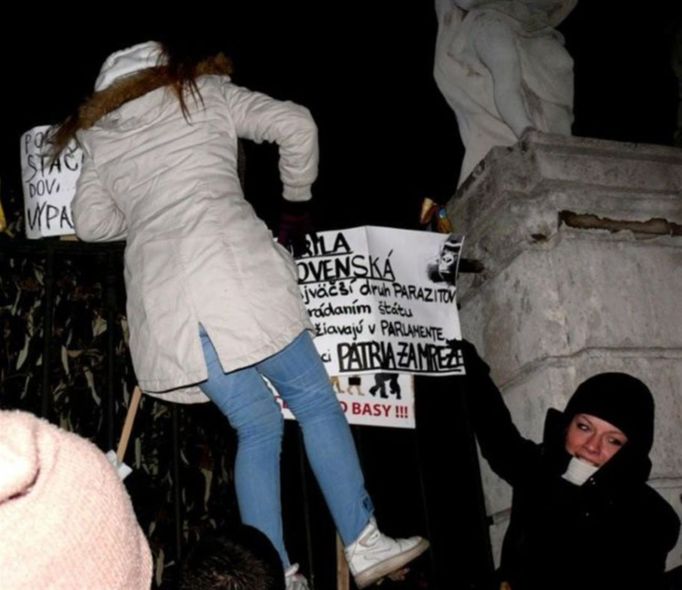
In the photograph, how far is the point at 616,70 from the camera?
6844 millimetres

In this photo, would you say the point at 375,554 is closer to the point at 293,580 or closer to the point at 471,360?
the point at 293,580

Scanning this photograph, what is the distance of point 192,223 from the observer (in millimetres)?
2615

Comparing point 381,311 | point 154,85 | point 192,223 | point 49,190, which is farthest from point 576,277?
point 49,190

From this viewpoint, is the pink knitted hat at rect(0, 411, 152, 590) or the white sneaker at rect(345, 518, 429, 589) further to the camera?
the white sneaker at rect(345, 518, 429, 589)

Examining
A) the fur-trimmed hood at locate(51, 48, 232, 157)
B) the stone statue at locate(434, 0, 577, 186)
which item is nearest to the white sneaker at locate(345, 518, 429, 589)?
the fur-trimmed hood at locate(51, 48, 232, 157)

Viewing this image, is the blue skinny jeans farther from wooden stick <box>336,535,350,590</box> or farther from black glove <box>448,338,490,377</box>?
black glove <box>448,338,490,377</box>

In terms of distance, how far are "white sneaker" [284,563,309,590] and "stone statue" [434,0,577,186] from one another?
259 centimetres

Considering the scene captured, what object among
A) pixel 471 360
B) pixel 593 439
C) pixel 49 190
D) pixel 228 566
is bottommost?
pixel 593 439

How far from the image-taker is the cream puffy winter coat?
253 centimetres

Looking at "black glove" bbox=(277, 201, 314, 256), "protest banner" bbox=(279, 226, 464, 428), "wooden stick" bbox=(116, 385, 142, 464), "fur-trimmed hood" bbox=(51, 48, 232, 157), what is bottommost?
"wooden stick" bbox=(116, 385, 142, 464)

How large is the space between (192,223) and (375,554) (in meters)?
1.33

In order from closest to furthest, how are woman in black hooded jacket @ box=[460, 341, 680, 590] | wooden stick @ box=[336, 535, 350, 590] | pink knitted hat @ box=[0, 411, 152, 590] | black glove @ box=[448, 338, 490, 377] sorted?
A: pink knitted hat @ box=[0, 411, 152, 590]
woman in black hooded jacket @ box=[460, 341, 680, 590]
wooden stick @ box=[336, 535, 350, 590]
black glove @ box=[448, 338, 490, 377]

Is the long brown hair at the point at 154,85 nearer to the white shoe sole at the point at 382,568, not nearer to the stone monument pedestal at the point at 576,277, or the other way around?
the stone monument pedestal at the point at 576,277

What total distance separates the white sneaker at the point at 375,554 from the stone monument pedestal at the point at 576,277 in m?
1.03
